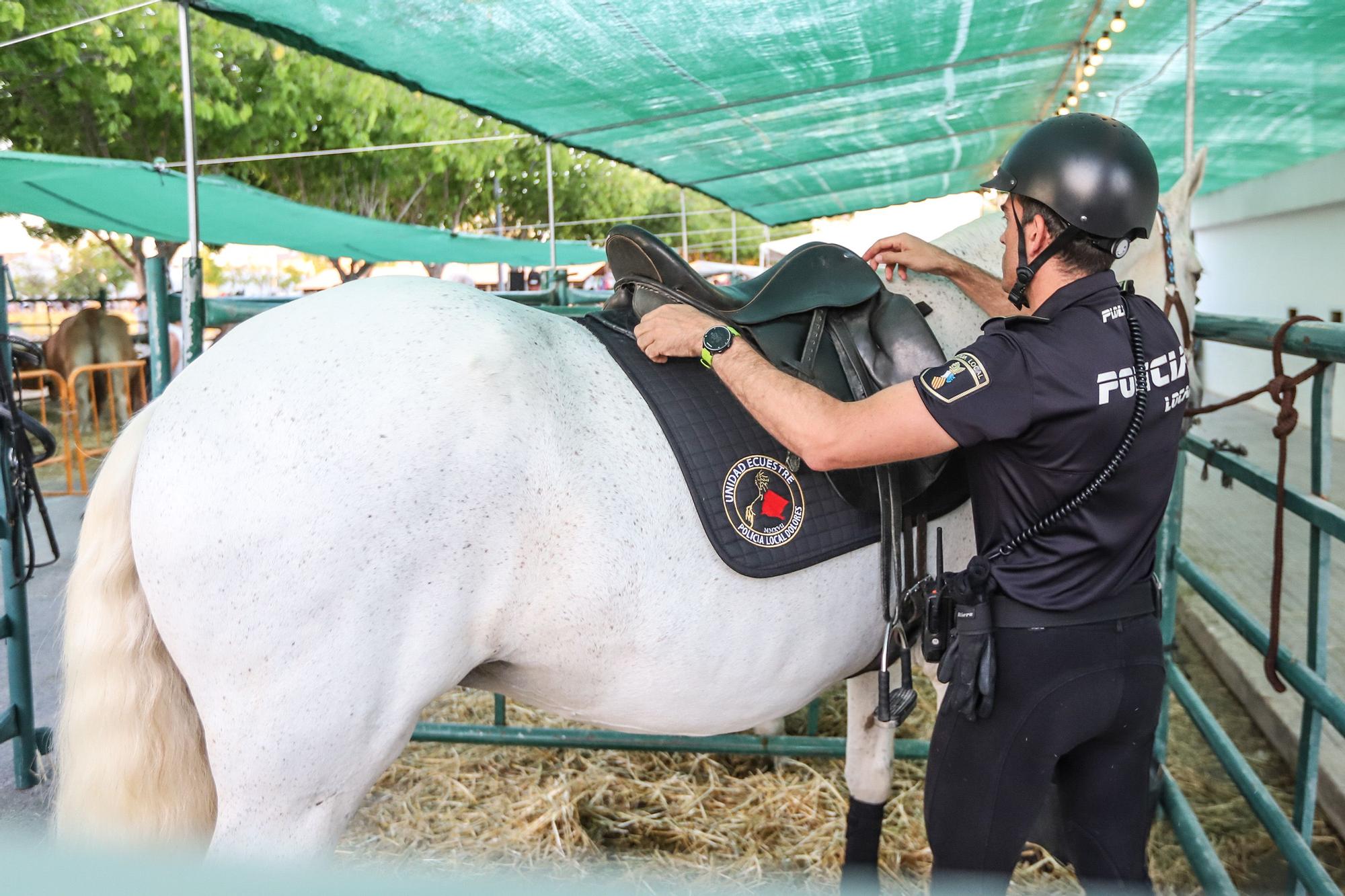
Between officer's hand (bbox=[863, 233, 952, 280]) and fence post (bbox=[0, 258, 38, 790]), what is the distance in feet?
10.9

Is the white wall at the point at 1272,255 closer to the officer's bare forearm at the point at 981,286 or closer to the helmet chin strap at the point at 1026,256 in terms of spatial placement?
the officer's bare forearm at the point at 981,286

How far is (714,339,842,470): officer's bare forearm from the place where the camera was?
5.31ft

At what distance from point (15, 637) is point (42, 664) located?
3.92 ft

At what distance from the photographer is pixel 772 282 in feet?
6.64

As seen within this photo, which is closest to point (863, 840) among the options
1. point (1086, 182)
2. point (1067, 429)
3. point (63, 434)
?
point (1067, 429)

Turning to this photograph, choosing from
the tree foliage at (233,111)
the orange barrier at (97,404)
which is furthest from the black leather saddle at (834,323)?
the orange barrier at (97,404)

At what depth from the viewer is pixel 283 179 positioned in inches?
653

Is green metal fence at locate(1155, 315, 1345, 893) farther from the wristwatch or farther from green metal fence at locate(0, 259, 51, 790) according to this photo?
green metal fence at locate(0, 259, 51, 790)

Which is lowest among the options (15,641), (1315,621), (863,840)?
(863,840)

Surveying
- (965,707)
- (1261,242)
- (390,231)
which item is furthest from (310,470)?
(1261,242)

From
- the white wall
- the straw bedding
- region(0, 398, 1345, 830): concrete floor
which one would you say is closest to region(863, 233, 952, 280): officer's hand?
the straw bedding

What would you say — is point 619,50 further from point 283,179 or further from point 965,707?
point 283,179

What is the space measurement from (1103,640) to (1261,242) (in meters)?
12.2

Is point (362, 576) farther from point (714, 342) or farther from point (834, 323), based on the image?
point (834, 323)
